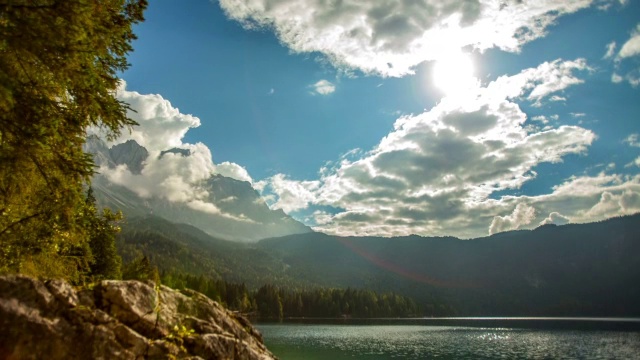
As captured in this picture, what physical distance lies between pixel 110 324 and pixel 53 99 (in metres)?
7.20

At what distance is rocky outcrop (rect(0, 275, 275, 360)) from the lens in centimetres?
1055

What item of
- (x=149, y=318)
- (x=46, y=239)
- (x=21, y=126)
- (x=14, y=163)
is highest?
(x=21, y=126)

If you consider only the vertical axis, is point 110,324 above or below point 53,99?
below

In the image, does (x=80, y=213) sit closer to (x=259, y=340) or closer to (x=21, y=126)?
(x=21, y=126)

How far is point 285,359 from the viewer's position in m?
67.7

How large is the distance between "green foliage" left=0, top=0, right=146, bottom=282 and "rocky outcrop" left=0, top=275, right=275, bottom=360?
11.1 feet

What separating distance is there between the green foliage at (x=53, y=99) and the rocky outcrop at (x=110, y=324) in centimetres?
339

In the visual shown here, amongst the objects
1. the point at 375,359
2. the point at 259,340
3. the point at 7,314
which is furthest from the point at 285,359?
the point at 7,314

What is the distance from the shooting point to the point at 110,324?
12.4 m

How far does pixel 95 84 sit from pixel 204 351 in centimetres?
978

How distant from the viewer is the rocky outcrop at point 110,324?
34.6 ft

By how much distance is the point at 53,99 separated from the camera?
1291 cm

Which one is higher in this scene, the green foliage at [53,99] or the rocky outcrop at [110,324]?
the green foliage at [53,99]

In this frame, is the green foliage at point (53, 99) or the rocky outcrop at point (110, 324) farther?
the green foliage at point (53, 99)
